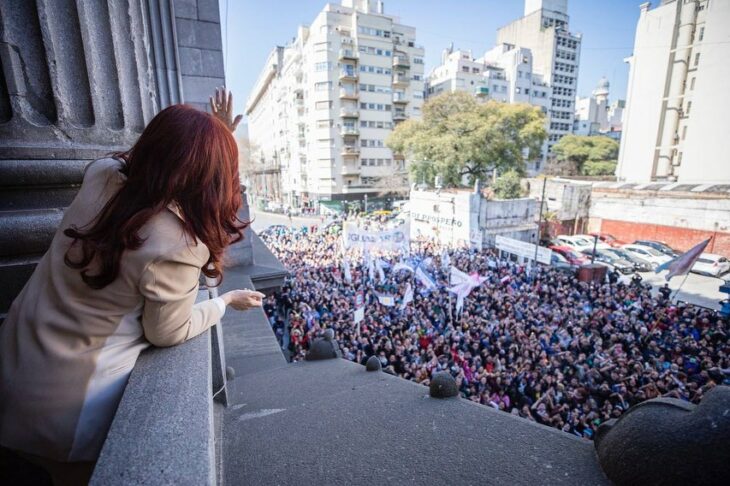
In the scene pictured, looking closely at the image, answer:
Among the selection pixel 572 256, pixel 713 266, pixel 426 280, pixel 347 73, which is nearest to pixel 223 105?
pixel 426 280

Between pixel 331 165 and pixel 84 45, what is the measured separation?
45.4m

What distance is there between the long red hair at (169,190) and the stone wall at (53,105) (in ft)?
4.16

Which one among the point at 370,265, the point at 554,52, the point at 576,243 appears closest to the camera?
the point at 370,265

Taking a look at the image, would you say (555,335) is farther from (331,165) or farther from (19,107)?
(331,165)

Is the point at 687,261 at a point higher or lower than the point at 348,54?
lower

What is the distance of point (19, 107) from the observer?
7.23 feet

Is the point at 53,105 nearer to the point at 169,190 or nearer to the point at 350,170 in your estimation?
the point at 169,190

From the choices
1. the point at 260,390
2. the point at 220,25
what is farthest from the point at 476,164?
the point at 260,390

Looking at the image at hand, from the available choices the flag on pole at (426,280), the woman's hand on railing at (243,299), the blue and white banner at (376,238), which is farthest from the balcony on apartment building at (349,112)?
the woman's hand on railing at (243,299)

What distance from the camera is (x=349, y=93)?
46.2 metres

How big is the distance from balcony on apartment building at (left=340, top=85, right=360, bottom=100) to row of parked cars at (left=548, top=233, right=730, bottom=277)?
31.8m

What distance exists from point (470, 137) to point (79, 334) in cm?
3452

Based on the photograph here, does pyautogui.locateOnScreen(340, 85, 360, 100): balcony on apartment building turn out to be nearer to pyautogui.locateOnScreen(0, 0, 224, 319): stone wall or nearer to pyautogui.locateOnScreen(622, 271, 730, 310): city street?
pyautogui.locateOnScreen(622, 271, 730, 310): city street

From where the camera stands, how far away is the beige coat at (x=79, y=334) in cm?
127
